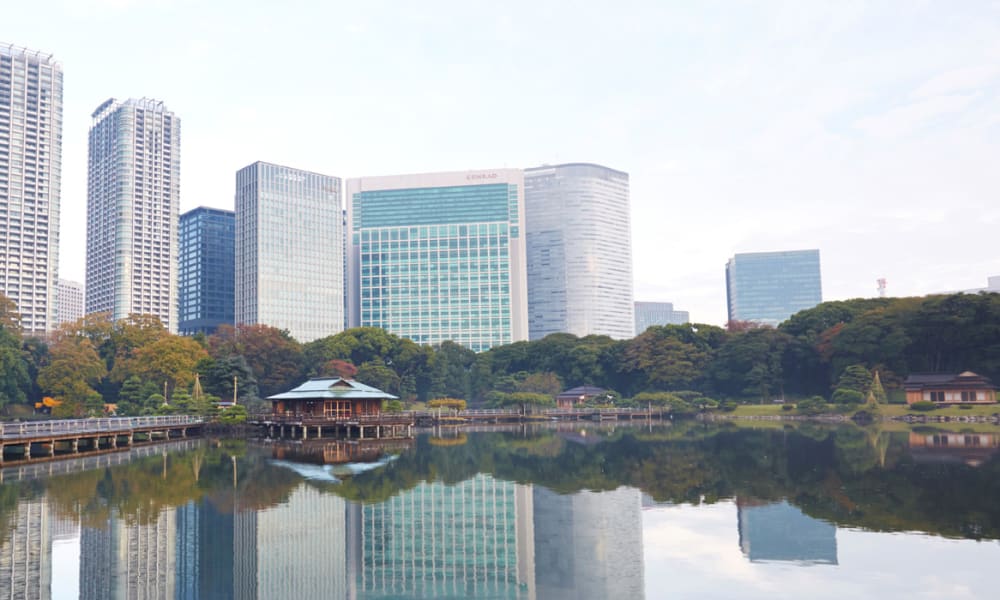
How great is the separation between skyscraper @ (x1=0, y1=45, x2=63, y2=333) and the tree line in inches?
2116

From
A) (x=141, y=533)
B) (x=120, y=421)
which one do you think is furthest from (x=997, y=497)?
(x=120, y=421)

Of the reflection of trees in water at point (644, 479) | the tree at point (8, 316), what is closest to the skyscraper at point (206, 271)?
the tree at point (8, 316)

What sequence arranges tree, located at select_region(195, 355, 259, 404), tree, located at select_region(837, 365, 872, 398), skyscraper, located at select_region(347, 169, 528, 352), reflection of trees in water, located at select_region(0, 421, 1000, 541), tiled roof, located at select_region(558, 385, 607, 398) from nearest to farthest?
1. reflection of trees in water, located at select_region(0, 421, 1000, 541)
2. tree, located at select_region(195, 355, 259, 404)
3. tree, located at select_region(837, 365, 872, 398)
4. tiled roof, located at select_region(558, 385, 607, 398)
5. skyscraper, located at select_region(347, 169, 528, 352)

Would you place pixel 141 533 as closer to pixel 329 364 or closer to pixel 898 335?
pixel 329 364

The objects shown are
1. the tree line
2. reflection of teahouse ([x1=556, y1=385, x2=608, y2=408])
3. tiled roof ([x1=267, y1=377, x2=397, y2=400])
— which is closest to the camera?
tiled roof ([x1=267, y1=377, x2=397, y2=400])

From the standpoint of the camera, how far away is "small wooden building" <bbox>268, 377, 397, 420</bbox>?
197ft

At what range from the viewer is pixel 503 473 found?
37250mm

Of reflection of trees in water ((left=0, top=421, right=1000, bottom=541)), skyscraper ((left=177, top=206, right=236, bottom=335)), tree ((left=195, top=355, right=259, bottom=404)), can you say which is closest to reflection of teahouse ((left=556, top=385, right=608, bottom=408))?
tree ((left=195, top=355, right=259, bottom=404))

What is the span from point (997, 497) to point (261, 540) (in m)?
26.4

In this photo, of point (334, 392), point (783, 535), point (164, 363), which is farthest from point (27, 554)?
point (164, 363)

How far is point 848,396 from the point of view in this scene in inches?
2864

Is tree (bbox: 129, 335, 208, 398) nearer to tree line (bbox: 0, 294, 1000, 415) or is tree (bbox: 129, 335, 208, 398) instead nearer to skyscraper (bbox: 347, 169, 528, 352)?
tree line (bbox: 0, 294, 1000, 415)

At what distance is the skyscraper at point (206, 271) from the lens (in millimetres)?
169000

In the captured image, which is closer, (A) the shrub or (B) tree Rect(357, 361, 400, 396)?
(A) the shrub
